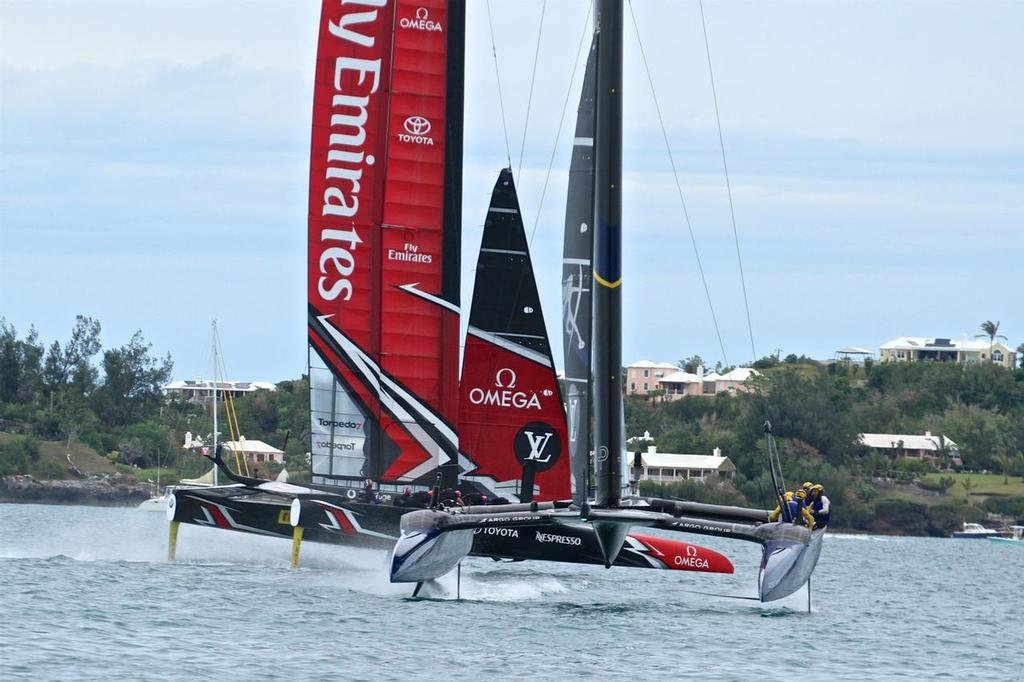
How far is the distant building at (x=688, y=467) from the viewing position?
79875 millimetres

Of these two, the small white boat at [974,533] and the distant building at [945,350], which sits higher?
the distant building at [945,350]

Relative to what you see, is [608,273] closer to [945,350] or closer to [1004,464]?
[1004,464]

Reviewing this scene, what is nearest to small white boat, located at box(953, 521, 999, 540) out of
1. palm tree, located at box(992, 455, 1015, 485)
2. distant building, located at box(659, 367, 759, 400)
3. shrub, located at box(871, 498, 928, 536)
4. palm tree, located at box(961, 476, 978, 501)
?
Answer: shrub, located at box(871, 498, 928, 536)

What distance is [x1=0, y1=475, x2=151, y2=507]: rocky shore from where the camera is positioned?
78438 mm

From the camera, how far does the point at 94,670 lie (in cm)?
1620

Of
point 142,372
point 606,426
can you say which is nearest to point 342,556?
point 606,426

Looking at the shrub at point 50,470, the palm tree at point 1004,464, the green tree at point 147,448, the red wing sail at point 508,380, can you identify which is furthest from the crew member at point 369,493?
the palm tree at point 1004,464

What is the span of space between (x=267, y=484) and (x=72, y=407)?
6626cm

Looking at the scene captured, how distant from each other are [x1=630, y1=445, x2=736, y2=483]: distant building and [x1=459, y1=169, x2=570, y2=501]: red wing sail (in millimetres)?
53090

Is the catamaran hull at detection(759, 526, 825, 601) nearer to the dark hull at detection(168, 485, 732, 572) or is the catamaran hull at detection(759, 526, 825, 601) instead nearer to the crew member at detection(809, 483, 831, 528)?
the crew member at detection(809, 483, 831, 528)

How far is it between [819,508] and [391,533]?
634cm

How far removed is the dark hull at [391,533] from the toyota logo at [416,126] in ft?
18.9

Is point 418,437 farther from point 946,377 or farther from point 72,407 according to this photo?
point 946,377

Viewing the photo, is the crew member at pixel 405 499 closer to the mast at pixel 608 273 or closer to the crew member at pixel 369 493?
the crew member at pixel 369 493
